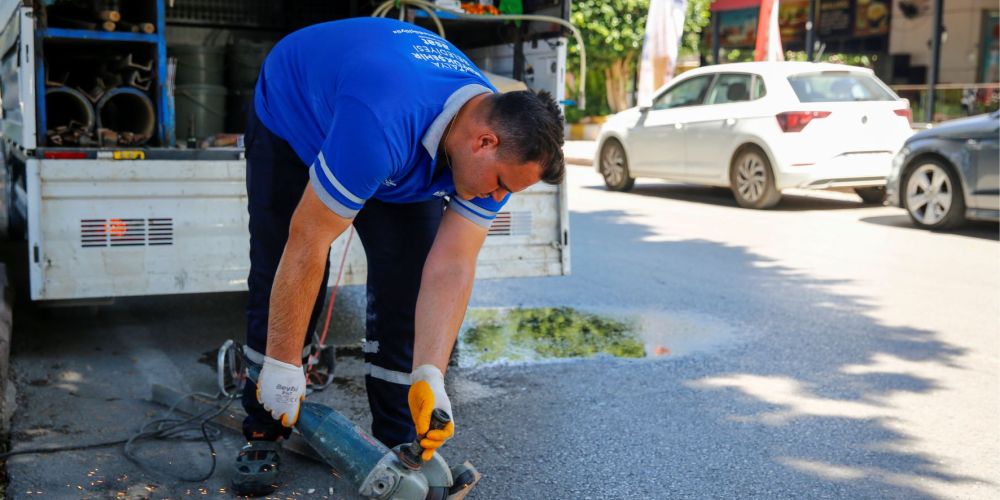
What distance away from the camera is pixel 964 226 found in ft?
34.7

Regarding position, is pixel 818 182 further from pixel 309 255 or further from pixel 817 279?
pixel 309 255

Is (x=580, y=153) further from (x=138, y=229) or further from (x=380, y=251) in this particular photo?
(x=380, y=251)

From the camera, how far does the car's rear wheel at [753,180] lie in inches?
470

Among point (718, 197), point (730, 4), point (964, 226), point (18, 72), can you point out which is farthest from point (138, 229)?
point (730, 4)

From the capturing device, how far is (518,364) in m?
5.55

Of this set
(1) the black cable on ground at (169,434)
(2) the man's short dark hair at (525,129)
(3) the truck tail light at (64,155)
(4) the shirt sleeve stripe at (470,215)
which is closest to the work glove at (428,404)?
(4) the shirt sleeve stripe at (470,215)

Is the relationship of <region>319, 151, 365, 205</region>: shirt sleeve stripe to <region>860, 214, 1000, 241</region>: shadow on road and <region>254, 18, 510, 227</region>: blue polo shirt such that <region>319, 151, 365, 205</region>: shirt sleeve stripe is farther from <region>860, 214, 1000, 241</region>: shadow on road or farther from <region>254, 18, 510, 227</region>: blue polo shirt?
<region>860, 214, 1000, 241</region>: shadow on road

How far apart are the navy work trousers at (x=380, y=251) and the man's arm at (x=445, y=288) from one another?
262mm

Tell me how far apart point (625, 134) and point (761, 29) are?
5190 millimetres

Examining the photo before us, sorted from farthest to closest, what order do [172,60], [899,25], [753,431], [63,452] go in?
[899,25]
[172,60]
[753,431]
[63,452]

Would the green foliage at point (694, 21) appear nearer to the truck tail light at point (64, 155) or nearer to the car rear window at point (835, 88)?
the car rear window at point (835, 88)

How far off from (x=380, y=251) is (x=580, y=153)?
55.9 ft

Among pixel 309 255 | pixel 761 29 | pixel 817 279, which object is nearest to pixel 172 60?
pixel 309 255

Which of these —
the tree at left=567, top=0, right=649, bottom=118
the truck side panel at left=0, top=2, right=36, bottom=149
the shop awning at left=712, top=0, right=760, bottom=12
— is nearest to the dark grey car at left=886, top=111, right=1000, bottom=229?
the truck side panel at left=0, top=2, right=36, bottom=149
